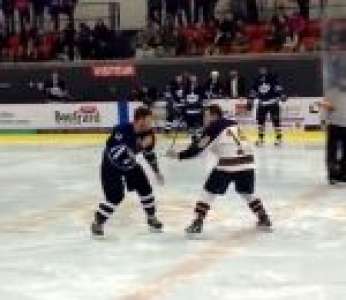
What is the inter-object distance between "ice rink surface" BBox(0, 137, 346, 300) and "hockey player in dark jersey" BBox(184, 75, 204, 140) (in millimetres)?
6596

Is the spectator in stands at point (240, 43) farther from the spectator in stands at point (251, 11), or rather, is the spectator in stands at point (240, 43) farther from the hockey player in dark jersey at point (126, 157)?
the hockey player in dark jersey at point (126, 157)

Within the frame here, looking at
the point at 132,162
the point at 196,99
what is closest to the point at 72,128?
the point at 196,99

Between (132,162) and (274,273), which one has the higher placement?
(132,162)

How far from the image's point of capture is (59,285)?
714 centimetres

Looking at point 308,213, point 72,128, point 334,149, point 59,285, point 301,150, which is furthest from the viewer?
point 72,128

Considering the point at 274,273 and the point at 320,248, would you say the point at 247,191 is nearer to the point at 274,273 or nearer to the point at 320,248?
the point at 320,248

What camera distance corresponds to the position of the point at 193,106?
21.0 metres

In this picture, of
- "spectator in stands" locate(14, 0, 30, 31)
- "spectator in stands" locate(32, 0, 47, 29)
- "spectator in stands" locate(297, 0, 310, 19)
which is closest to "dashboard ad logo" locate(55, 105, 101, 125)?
"spectator in stands" locate(14, 0, 30, 31)

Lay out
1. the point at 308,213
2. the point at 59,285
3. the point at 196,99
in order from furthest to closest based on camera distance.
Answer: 1. the point at 196,99
2. the point at 308,213
3. the point at 59,285

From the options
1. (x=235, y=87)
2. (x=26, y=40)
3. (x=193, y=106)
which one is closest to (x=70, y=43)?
(x=26, y=40)

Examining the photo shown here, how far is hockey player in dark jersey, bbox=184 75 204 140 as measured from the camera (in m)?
21.0

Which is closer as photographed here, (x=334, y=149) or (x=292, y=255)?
(x=292, y=255)

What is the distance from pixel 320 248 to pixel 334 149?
4466mm

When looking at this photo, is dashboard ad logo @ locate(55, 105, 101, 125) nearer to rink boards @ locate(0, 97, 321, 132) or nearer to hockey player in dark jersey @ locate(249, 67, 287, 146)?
rink boards @ locate(0, 97, 321, 132)
